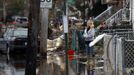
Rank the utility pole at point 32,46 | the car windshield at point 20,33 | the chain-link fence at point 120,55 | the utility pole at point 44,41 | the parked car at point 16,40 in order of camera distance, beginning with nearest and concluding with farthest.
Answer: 1. the chain-link fence at point 120,55
2. the utility pole at point 32,46
3. the utility pole at point 44,41
4. the parked car at point 16,40
5. the car windshield at point 20,33

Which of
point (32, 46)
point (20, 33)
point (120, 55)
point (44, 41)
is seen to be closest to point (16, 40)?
point (20, 33)

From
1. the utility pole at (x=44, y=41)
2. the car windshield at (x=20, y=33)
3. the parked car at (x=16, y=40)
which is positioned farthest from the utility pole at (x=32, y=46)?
the car windshield at (x=20, y=33)

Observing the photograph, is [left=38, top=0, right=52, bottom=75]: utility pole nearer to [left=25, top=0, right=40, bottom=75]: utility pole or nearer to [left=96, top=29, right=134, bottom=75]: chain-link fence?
[left=25, top=0, right=40, bottom=75]: utility pole

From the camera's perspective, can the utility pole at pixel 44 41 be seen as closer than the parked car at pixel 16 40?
Yes

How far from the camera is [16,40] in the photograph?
2627cm

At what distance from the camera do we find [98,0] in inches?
1631

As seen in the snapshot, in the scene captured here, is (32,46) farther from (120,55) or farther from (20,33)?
(20,33)

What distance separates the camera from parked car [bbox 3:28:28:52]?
85.9 feet

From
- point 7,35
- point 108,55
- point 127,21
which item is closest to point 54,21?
point 7,35

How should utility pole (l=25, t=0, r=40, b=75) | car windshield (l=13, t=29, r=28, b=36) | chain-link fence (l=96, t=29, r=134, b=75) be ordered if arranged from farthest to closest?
car windshield (l=13, t=29, r=28, b=36) < utility pole (l=25, t=0, r=40, b=75) < chain-link fence (l=96, t=29, r=134, b=75)

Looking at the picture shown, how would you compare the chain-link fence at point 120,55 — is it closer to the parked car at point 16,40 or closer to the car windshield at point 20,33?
the parked car at point 16,40

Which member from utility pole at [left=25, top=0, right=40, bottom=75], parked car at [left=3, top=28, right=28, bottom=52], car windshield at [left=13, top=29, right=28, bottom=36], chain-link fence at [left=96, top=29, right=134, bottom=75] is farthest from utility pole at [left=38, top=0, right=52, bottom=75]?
car windshield at [left=13, top=29, right=28, bottom=36]

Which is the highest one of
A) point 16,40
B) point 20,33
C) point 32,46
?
point 20,33

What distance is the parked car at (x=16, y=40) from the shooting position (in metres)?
26.2
